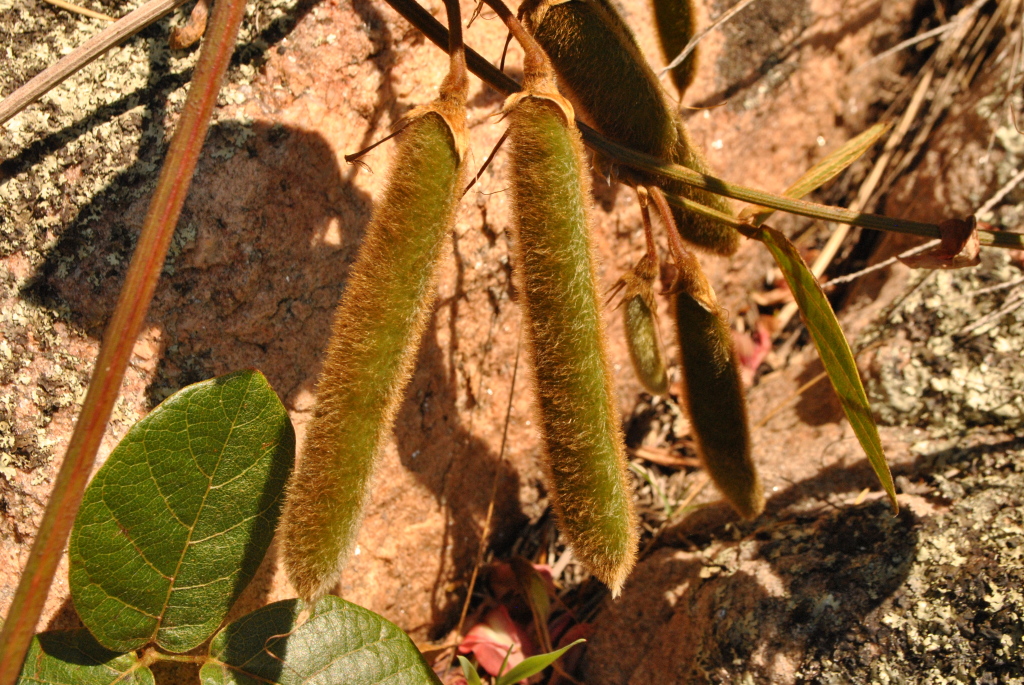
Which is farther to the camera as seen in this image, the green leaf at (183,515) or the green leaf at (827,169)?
the green leaf at (827,169)

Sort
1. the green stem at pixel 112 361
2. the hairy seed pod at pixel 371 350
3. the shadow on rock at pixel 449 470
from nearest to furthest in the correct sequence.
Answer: the green stem at pixel 112 361 < the hairy seed pod at pixel 371 350 < the shadow on rock at pixel 449 470

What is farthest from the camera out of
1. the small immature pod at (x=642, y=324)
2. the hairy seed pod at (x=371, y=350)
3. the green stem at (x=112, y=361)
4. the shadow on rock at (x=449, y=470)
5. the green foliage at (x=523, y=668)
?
the shadow on rock at (x=449, y=470)

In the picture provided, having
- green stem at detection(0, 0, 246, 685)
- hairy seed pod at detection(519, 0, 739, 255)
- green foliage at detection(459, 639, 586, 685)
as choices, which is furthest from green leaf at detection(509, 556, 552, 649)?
green stem at detection(0, 0, 246, 685)

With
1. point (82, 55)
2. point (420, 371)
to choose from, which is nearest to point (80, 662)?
point (420, 371)

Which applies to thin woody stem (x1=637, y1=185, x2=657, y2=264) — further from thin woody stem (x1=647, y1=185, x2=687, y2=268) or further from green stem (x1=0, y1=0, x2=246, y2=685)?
green stem (x1=0, y1=0, x2=246, y2=685)

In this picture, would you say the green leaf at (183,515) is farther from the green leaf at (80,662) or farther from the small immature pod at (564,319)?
the small immature pod at (564,319)

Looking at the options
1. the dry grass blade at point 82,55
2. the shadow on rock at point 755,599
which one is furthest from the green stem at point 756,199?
the shadow on rock at point 755,599
